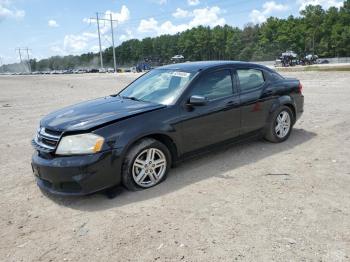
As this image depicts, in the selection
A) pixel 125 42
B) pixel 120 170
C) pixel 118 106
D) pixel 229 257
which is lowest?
pixel 229 257

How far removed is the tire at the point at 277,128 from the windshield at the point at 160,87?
1876 mm

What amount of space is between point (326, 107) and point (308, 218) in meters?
7.13

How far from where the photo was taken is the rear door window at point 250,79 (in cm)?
575

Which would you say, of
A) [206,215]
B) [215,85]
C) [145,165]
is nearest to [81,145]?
[145,165]

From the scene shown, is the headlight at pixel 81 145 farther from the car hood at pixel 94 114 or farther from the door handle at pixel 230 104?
the door handle at pixel 230 104

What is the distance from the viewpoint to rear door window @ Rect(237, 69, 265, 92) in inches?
226

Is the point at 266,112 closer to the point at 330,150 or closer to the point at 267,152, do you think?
the point at 267,152

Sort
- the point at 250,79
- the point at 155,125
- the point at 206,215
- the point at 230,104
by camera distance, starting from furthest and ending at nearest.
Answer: the point at 250,79 < the point at 230,104 < the point at 155,125 < the point at 206,215

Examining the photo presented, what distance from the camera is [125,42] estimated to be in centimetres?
15512

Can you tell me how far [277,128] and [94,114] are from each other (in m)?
3.38

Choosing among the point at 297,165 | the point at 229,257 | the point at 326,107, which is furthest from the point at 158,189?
the point at 326,107

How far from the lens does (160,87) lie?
5.33 m

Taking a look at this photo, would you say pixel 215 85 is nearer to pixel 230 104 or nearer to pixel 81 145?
pixel 230 104

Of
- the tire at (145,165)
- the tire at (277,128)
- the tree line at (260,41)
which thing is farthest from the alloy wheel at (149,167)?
the tree line at (260,41)
